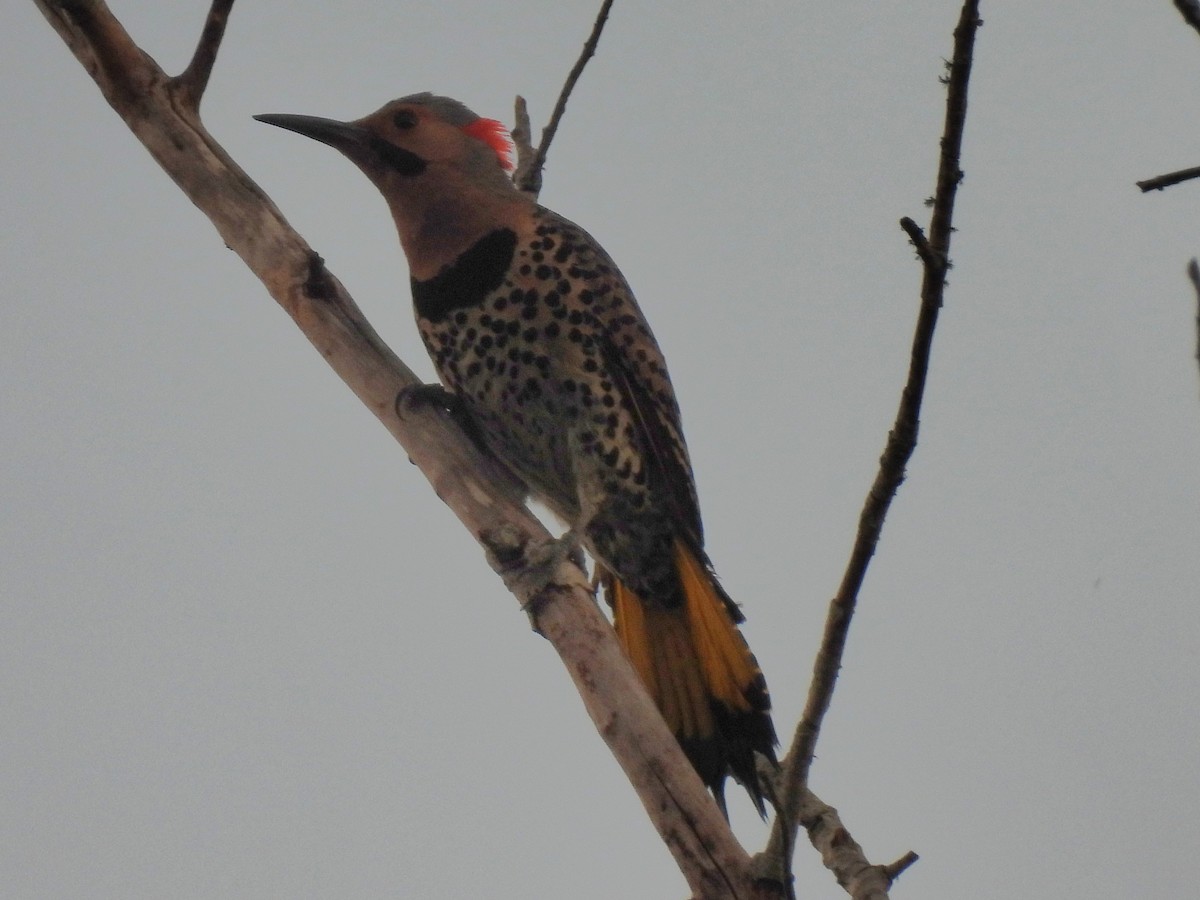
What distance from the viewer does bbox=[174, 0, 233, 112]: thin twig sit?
354 centimetres

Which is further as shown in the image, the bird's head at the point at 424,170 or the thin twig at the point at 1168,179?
the bird's head at the point at 424,170

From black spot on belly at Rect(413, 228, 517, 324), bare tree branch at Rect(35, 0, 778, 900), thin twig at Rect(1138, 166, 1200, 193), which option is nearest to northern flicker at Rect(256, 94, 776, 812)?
black spot on belly at Rect(413, 228, 517, 324)

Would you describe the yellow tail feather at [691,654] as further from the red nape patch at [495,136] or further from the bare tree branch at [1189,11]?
the bare tree branch at [1189,11]

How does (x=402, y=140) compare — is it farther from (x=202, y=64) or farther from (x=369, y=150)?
(x=202, y=64)

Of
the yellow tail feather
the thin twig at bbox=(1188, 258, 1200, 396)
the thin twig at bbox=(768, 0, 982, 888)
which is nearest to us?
the thin twig at bbox=(1188, 258, 1200, 396)

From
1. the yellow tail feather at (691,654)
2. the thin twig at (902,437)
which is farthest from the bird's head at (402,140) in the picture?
the thin twig at (902,437)

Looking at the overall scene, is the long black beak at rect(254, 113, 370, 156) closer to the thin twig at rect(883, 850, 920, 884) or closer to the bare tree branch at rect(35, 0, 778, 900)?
the bare tree branch at rect(35, 0, 778, 900)

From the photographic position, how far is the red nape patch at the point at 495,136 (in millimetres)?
4605

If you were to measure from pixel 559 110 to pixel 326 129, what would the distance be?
81 cm

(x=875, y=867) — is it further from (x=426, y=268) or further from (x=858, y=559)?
(x=426, y=268)

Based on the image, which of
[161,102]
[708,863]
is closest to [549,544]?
[708,863]

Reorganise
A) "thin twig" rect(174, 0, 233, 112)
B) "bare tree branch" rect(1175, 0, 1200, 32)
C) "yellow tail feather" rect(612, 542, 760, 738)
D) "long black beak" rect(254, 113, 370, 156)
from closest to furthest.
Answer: "bare tree branch" rect(1175, 0, 1200, 32)
"thin twig" rect(174, 0, 233, 112)
"yellow tail feather" rect(612, 542, 760, 738)
"long black beak" rect(254, 113, 370, 156)

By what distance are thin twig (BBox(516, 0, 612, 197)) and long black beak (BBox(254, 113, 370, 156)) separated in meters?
0.51

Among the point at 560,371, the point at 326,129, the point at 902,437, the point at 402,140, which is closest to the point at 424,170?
the point at 402,140
